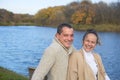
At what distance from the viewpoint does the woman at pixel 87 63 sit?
3.63 metres

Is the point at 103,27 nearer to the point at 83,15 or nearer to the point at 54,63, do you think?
the point at 83,15

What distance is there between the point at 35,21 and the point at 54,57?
116277 millimetres

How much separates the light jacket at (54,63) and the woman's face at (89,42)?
9.0 inches

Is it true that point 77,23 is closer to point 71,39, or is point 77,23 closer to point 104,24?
point 104,24

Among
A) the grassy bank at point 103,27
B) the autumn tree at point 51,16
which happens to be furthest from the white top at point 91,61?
the autumn tree at point 51,16

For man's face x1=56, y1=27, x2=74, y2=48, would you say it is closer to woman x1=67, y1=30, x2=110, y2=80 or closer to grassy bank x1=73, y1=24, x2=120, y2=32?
woman x1=67, y1=30, x2=110, y2=80

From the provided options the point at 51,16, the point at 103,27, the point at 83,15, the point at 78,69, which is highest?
the point at 78,69

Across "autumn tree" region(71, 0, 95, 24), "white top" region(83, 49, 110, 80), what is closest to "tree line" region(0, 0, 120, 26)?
"autumn tree" region(71, 0, 95, 24)

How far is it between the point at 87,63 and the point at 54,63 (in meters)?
0.43

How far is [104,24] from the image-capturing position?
90688 mm

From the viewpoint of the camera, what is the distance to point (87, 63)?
373 centimetres

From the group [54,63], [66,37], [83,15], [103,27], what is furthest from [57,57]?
[83,15]

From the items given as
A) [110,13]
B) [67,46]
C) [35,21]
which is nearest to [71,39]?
[67,46]

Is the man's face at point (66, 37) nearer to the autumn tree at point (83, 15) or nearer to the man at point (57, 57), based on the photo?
the man at point (57, 57)
